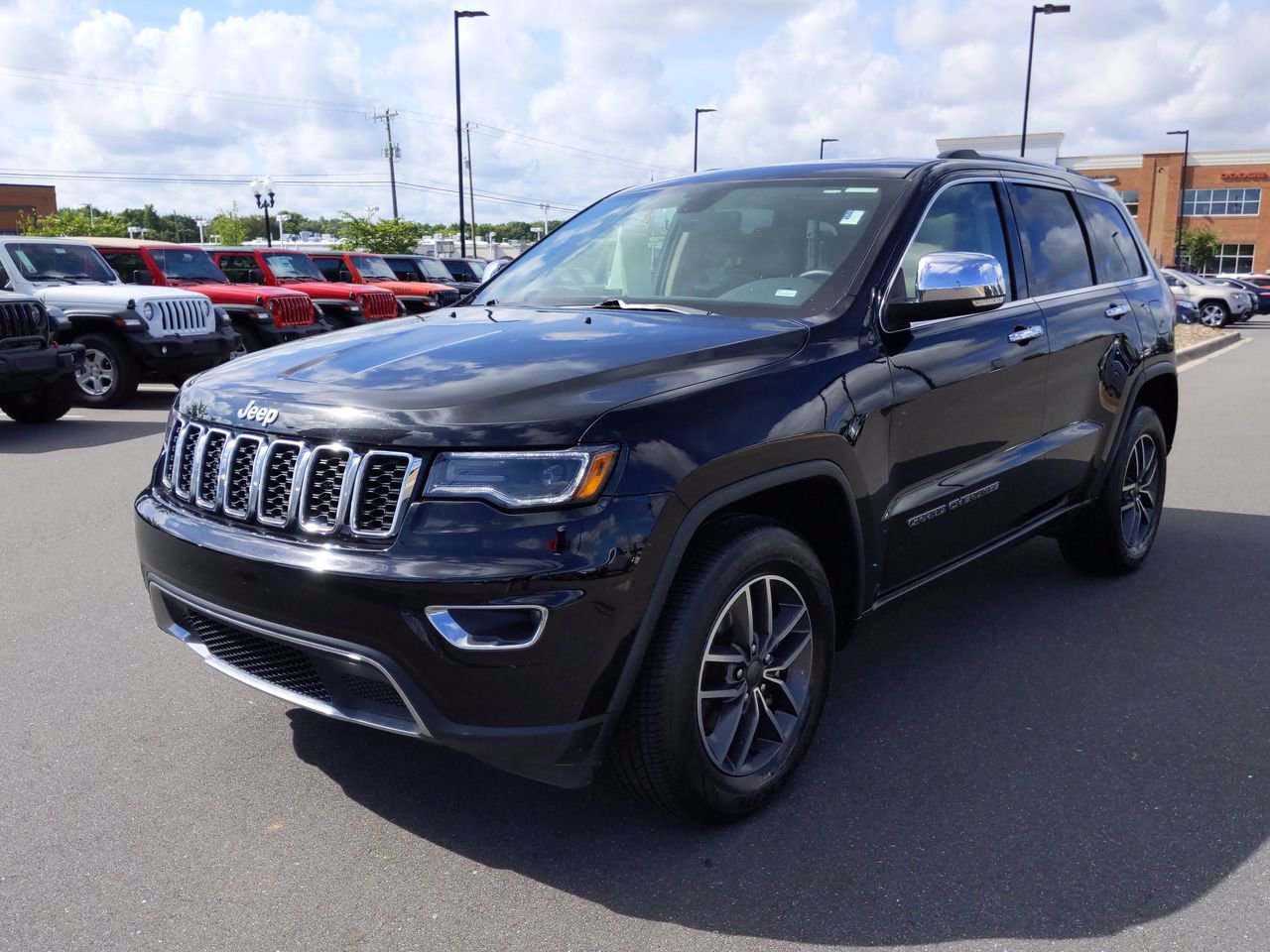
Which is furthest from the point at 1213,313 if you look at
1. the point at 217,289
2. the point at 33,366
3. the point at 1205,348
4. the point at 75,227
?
the point at 75,227

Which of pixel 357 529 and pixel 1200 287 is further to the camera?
pixel 1200 287

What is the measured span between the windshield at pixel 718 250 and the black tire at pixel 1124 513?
6.74 feet

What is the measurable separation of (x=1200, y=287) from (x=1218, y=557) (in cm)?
A: 2879

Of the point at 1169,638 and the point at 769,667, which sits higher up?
the point at 769,667

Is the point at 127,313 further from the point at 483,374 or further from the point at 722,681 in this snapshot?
the point at 722,681

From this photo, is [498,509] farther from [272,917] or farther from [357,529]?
[272,917]

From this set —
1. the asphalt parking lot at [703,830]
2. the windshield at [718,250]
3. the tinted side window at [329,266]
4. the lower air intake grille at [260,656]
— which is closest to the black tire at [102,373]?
the asphalt parking lot at [703,830]

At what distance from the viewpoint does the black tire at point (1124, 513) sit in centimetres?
501

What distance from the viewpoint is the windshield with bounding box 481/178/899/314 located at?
142 inches

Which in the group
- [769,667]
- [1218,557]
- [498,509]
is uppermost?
[498,509]

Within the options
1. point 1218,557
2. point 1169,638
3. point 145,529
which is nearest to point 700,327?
point 145,529

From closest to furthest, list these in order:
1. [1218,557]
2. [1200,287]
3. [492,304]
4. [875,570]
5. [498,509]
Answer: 1. [498,509]
2. [875,570]
3. [492,304]
4. [1218,557]
5. [1200,287]

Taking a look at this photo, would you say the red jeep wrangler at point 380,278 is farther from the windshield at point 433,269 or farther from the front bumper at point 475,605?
the front bumper at point 475,605

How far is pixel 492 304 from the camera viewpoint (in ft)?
13.5
